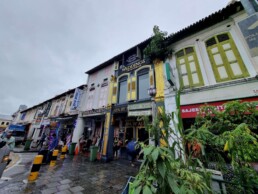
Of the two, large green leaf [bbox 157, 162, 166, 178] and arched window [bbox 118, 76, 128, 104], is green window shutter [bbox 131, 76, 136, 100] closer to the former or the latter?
arched window [bbox 118, 76, 128, 104]

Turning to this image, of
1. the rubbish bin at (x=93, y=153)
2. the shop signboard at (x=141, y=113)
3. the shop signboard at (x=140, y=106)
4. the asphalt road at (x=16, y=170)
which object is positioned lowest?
the asphalt road at (x=16, y=170)

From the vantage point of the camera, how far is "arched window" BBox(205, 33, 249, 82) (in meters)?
5.65

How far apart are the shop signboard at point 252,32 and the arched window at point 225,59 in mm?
658

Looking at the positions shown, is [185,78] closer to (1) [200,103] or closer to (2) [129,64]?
(1) [200,103]

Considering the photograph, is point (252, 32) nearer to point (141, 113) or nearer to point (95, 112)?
point (141, 113)

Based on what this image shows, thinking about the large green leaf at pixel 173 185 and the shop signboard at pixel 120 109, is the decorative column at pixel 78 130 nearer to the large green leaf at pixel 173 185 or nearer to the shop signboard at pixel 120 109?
the shop signboard at pixel 120 109

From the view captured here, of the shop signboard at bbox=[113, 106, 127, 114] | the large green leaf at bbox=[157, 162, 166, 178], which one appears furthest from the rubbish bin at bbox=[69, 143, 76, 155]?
the large green leaf at bbox=[157, 162, 166, 178]

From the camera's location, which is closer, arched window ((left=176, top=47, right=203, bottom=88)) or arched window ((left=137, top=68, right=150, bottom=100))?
arched window ((left=176, top=47, right=203, bottom=88))

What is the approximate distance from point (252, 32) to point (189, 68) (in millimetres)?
2816

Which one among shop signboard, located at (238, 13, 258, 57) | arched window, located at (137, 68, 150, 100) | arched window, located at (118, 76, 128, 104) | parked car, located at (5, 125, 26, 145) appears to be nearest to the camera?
shop signboard, located at (238, 13, 258, 57)

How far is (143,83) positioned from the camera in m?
9.14

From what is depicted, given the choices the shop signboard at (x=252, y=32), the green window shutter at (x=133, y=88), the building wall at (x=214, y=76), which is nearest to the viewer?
the shop signboard at (x=252, y=32)

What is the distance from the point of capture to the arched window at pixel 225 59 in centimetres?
565

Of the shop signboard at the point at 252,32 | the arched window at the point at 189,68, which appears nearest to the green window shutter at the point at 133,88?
the arched window at the point at 189,68
